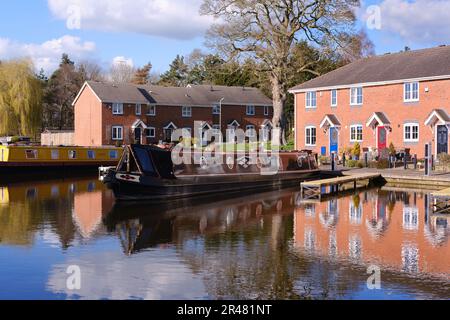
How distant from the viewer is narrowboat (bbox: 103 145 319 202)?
24719mm

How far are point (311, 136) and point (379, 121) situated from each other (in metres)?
6.57

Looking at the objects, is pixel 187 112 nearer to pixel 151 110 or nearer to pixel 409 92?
pixel 151 110

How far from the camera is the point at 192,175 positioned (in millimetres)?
26859

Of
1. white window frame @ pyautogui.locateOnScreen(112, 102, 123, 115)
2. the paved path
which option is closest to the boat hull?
the paved path

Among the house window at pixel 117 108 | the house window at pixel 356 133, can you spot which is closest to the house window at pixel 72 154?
the house window at pixel 117 108

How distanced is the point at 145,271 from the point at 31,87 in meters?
57.2

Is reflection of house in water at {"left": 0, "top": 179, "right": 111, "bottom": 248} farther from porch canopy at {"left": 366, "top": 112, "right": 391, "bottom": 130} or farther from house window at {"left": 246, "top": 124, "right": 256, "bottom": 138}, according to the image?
house window at {"left": 246, "top": 124, "right": 256, "bottom": 138}

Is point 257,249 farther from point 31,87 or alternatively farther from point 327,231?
point 31,87

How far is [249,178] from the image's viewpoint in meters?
29.8

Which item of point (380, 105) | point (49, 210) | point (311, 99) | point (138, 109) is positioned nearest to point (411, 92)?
point (380, 105)

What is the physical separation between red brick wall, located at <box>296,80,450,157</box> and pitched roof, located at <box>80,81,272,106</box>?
A: 20.7 metres

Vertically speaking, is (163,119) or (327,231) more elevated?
(163,119)
